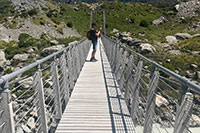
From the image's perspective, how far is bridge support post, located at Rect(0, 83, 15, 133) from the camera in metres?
1.84

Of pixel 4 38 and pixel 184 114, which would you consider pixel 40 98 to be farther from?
pixel 4 38

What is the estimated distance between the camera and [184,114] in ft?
6.34

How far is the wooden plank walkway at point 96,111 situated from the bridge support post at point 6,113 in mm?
1954

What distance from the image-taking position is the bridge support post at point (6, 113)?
1.84 metres

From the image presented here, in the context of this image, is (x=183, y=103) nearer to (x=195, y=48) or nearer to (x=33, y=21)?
(x=195, y=48)

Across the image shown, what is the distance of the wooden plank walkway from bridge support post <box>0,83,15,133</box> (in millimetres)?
1954

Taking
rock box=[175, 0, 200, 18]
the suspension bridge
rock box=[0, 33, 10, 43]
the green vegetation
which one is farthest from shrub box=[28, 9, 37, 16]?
the suspension bridge

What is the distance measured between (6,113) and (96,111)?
2.89m

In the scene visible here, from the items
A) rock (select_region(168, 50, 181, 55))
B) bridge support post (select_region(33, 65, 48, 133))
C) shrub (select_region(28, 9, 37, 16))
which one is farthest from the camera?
shrub (select_region(28, 9, 37, 16))

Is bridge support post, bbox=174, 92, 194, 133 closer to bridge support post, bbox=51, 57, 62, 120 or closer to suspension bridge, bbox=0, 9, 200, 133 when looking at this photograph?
suspension bridge, bbox=0, 9, 200, 133

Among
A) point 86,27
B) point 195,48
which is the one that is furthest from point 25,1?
point 195,48

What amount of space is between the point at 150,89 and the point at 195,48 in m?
21.5

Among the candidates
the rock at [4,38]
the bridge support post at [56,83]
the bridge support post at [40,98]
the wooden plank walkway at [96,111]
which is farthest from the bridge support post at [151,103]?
the rock at [4,38]

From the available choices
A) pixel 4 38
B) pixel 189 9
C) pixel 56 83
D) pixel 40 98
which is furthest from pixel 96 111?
pixel 189 9
